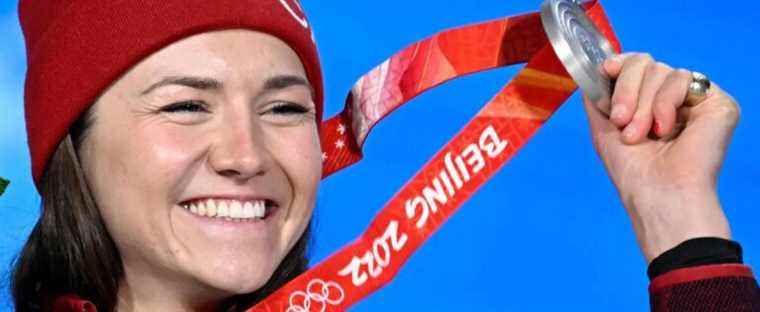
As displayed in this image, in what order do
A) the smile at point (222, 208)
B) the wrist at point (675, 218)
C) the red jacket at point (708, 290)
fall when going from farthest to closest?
the smile at point (222, 208) → the wrist at point (675, 218) → the red jacket at point (708, 290)

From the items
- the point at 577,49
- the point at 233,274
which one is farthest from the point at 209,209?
the point at 577,49

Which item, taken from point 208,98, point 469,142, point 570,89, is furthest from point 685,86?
point 208,98

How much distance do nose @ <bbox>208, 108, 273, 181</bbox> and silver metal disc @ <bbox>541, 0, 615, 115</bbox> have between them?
608mm

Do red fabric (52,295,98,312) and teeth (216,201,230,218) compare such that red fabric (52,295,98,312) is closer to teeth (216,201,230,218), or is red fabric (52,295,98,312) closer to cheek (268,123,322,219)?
teeth (216,201,230,218)

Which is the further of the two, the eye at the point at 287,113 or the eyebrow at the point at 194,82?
the eye at the point at 287,113

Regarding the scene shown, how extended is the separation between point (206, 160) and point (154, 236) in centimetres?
19

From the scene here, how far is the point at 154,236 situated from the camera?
83.1 inches

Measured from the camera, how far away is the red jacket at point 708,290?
179 cm

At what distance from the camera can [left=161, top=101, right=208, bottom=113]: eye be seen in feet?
6.81

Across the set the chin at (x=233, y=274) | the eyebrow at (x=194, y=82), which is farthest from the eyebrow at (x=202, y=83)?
the chin at (x=233, y=274)

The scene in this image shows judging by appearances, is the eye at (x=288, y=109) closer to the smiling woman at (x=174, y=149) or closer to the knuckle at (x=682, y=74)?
the smiling woman at (x=174, y=149)

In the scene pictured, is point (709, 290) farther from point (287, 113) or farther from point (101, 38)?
point (101, 38)

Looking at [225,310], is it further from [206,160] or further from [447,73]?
[447,73]

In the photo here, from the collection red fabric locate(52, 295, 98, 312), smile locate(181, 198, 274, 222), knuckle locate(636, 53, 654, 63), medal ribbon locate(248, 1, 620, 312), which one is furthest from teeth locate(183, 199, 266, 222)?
knuckle locate(636, 53, 654, 63)
